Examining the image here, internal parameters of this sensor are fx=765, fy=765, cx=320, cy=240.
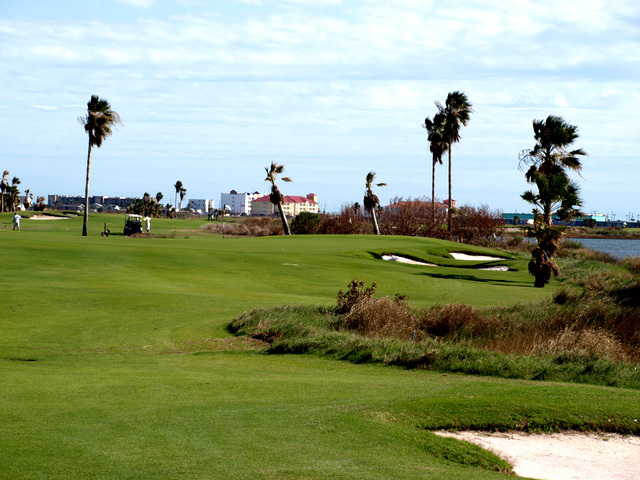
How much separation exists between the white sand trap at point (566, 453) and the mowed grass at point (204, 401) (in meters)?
0.33

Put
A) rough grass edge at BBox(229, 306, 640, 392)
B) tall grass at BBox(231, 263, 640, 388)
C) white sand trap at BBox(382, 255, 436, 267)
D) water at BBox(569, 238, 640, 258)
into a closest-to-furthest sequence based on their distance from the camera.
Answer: rough grass edge at BBox(229, 306, 640, 392)
tall grass at BBox(231, 263, 640, 388)
white sand trap at BBox(382, 255, 436, 267)
water at BBox(569, 238, 640, 258)

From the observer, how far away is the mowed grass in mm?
7531

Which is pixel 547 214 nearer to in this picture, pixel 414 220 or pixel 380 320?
pixel 380 320

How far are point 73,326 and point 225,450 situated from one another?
12094 millimetres

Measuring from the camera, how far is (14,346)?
16344mm

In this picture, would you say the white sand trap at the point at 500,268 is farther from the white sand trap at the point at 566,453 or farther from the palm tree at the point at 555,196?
the white sand trap at the point at 566,453

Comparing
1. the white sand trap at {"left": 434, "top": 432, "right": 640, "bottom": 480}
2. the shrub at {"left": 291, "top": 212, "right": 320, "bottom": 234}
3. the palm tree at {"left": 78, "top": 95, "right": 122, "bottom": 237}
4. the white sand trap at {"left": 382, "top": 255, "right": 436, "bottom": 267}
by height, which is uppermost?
the palm tree at {"left": 78, "top": 95, "right": 122, "bottom": 237}

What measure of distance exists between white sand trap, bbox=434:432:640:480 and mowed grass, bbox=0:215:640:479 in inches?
12.8

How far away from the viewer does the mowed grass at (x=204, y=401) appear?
753 centimetres

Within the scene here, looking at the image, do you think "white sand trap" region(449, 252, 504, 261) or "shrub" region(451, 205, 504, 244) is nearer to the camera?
"white sand trap" region(449, 252, 504, 261)

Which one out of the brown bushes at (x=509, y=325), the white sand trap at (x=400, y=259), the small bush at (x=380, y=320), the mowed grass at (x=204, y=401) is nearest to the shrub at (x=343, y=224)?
the white sand trap at (x=400, y=259)

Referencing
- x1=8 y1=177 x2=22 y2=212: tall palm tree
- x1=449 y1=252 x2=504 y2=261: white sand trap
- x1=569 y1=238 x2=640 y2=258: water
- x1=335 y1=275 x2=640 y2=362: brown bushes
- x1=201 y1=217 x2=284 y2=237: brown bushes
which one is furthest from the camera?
x1=8 y1=177 x2=22 y2=212: tall palm tree

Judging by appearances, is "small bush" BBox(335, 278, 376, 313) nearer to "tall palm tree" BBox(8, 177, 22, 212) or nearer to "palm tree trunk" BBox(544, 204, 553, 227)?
"palm tree trunk" BBox(544, 204, 553, 227)

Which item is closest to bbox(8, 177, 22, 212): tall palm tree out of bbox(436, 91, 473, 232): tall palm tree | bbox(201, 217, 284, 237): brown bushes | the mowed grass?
bbox(201, 217, 284, 237): brown bushes
